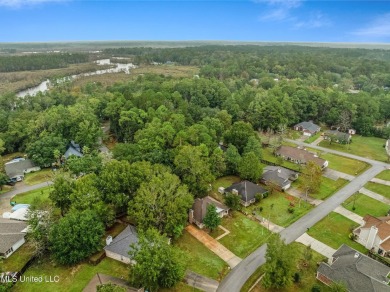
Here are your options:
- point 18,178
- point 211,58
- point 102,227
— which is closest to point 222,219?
point 102,227

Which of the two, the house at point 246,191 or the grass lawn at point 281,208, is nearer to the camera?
the grass lawn at point 281,208

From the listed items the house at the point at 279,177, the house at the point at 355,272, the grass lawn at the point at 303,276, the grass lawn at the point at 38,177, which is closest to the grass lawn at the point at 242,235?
the grass lawn at the point at 303,276

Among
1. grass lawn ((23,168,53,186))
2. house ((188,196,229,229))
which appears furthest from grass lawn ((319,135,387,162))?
grass lawn ((23,168,53,186))

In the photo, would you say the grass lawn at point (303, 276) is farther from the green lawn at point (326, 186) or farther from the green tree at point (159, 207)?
the green lawn at point (326, 186)

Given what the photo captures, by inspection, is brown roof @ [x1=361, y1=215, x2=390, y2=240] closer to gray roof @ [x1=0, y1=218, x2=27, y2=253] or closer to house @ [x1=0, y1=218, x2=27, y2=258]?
house @ [x1=0, y1=218, x2=27, y2=258]

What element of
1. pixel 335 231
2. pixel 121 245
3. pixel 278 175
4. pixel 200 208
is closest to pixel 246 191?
pixel 278 175

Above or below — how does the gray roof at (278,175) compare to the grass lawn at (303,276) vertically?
above
